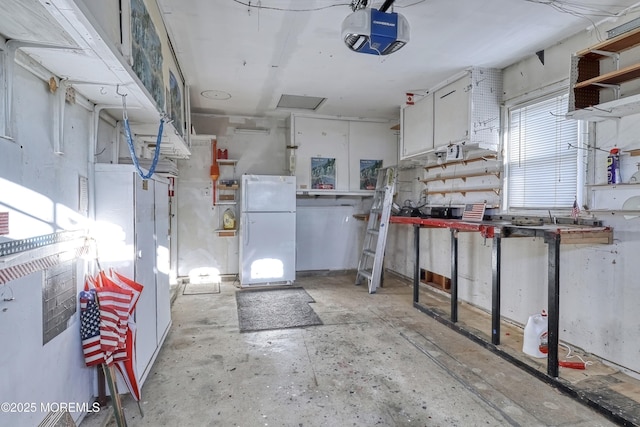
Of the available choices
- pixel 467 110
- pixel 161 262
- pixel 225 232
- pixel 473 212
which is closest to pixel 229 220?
pixel 225 232

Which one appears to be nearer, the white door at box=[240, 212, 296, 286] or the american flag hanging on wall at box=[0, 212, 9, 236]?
the american flag hanging on wall at box=[0, 212, 9, 236]

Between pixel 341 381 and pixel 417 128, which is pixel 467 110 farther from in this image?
pixel 341 381

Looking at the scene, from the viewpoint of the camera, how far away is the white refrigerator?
17.3ft

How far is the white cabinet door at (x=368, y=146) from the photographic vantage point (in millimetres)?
6035

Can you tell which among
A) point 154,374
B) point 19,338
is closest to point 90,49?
point 19,338

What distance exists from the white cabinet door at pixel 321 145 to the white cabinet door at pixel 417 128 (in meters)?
1.22

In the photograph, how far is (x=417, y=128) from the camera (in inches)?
185

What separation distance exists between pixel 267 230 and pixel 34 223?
3722 mm

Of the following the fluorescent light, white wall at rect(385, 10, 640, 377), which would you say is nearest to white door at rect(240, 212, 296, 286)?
the fluorescent light

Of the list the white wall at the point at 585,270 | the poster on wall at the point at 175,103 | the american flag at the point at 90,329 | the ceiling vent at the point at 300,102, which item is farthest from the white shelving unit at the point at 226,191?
the white wall at the point at 585,270

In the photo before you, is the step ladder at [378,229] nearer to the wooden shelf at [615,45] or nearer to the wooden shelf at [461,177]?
the wooden shelf at [461,177]

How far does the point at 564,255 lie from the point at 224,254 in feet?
15.3

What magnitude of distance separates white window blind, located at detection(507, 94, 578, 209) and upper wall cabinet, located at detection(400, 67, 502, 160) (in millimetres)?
219

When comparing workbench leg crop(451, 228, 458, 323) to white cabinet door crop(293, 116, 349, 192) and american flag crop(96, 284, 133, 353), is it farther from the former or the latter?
american flag crop(96, 284, 133, 353)
